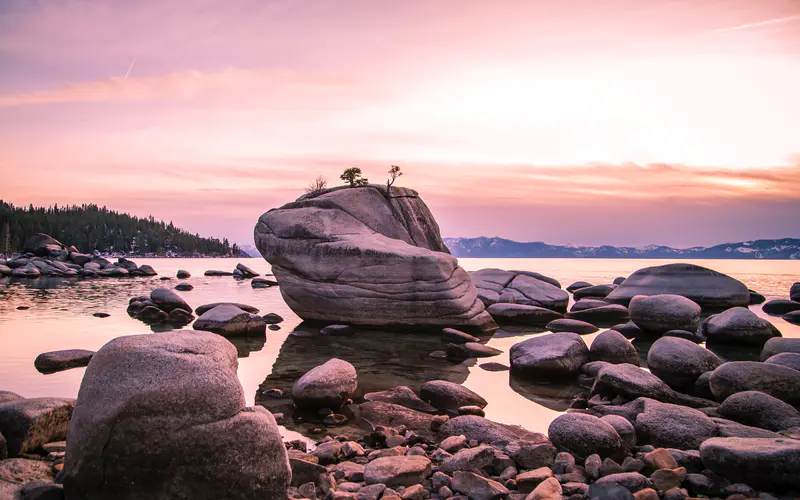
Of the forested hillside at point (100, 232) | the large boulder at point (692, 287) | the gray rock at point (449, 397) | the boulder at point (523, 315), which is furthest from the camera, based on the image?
the forested hillside at point (100, 232)

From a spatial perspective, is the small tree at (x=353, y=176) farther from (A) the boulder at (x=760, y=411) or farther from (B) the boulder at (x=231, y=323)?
(A) the boulder at (x=760, y=411)

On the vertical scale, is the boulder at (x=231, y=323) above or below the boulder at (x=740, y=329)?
below

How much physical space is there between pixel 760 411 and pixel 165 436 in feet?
29.2

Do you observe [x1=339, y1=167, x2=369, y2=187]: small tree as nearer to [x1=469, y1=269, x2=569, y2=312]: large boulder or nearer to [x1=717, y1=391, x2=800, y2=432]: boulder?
[x1=469, y1=269, x2=569, y2=312]: large boulder

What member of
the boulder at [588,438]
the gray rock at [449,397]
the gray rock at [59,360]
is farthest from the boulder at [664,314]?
the gray rock at [59,360]

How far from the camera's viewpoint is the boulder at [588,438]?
689cm

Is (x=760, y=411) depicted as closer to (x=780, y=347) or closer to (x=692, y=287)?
(x=780, y=347)

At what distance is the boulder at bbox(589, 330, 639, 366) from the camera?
1281cm

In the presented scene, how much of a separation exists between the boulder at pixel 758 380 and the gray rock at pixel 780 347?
3.14m

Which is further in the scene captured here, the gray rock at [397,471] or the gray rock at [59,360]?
the gray rock at [59,360]

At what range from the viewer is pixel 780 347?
40.2ft

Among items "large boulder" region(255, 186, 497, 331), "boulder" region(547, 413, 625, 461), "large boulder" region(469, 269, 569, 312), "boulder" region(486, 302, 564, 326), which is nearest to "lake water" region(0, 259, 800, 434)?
"large boulder" region(255, 186, 497, 331)

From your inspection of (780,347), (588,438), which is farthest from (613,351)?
(588,438)

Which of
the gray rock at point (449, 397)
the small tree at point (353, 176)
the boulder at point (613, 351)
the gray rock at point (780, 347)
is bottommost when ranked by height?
the gray rock at point (449, 397)
